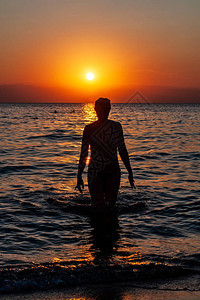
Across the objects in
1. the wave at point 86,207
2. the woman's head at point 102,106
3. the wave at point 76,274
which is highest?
the woman's head at point 102,106

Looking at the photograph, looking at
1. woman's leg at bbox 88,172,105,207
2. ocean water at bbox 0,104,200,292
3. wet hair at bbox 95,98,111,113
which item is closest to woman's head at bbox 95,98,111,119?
wet hair at bbox 95,98,111,113

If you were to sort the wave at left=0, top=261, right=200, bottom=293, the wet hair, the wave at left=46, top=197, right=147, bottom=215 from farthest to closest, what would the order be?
1. the wave at left=46, top=197, right=147, bottom=215
2. the wet hair
3. the wave at left=0, top=261, right=200, bottom=293

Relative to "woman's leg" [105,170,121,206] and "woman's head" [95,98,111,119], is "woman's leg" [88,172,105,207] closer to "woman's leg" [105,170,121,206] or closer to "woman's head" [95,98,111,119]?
"woman's leg" [105,170,121,206]

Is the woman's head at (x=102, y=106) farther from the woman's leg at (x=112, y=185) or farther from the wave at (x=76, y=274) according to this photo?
the wave at (x=76, y=274)

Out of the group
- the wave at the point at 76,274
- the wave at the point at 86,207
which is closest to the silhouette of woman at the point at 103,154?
the wave at the point at 86,207

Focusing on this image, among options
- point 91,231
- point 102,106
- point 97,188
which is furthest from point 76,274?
point 102,106

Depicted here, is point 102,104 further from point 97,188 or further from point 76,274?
point 76,274

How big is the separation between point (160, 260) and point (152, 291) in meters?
1.00

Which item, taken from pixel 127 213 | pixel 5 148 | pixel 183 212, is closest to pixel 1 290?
pixel 127 213

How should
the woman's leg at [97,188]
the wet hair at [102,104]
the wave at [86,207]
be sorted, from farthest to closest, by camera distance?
the wave at [86,207], the woman's leg at [97,188], the wet hair at [102,104]

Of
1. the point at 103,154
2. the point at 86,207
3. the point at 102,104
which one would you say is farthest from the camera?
the point at 86,207

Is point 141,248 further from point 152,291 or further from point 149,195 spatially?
point 149,195

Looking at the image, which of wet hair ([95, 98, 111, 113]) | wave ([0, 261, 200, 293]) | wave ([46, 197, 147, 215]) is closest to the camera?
wave ([0, 261, 200, 293])

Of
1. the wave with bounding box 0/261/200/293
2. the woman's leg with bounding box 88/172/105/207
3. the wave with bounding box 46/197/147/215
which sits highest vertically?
the woman's leg with bounding box 88/172/105/207
